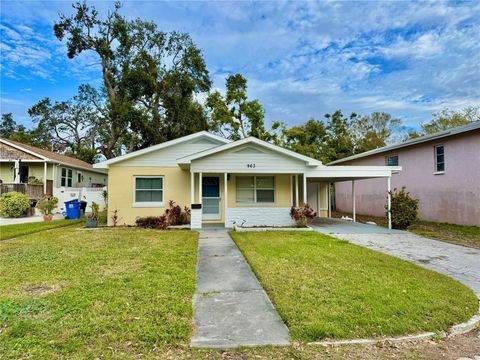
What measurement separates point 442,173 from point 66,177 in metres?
24.3

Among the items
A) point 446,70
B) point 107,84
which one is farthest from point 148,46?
point 446,70

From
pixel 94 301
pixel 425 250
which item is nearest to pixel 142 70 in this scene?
pixel 425 250

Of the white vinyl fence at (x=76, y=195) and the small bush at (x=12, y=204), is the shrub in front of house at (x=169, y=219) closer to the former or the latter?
the small bush at (x=12, y=204)

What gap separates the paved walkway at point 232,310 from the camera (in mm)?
3381

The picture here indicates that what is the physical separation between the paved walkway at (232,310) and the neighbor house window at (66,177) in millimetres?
19962

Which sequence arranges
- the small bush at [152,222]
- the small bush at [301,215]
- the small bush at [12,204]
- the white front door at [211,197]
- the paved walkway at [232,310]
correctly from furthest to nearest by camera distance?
1. the small bush at [12,204]
2. the white front door at [211,197]
3. the small bush at [152,222]
4. the small bush at [301,215]
5. the paved walkway at [232,310]

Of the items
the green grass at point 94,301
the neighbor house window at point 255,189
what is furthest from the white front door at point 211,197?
the green grass at point 94,301

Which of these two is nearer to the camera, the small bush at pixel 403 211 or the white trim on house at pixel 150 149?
the small bush at pixel 403 211

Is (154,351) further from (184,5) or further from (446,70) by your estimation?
(446,70)

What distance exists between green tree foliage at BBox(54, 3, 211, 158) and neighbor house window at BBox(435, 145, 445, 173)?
1818 cm

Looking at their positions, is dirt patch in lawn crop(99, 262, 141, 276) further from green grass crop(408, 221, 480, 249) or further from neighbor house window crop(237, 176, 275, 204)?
green grass crop(408, 221, 480, 249)

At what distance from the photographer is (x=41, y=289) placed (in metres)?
4.88

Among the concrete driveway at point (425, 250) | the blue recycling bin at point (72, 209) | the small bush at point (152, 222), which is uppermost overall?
the blue recycling bin at point (72, 209)

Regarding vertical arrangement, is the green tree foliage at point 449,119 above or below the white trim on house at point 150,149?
above
